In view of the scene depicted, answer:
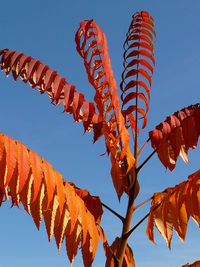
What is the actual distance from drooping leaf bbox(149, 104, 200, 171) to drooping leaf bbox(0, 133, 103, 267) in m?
0.84

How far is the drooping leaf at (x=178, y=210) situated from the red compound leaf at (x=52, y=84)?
0.61m

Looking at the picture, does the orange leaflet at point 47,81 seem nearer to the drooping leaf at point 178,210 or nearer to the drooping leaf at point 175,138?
the drooping leaf at point 175,138

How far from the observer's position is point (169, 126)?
3412 millimetres

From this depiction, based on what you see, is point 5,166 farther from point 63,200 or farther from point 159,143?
point 159,143

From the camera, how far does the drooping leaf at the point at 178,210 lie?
2.86 m

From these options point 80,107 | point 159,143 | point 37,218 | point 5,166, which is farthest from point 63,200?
point 159,143

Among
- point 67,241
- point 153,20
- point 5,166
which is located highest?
point 153,20

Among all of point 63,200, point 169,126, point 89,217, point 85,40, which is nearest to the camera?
point 63,200

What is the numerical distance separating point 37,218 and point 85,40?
104 cm

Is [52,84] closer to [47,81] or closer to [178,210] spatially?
[47,81]

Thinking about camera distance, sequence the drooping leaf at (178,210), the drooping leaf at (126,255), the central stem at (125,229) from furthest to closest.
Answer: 1. the drooping leaf at (126,255)
2. the central stem at (125,229)
3. the drooping leaf at (178,210)

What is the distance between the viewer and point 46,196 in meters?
2.46

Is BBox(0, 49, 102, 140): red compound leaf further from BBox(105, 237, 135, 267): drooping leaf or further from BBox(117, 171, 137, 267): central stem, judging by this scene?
BBox(105, 237, 135, 267): drooping leaf

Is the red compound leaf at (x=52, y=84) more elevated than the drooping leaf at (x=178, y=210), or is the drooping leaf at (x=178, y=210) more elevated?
the red compound leaf at (x=52, y=84)
